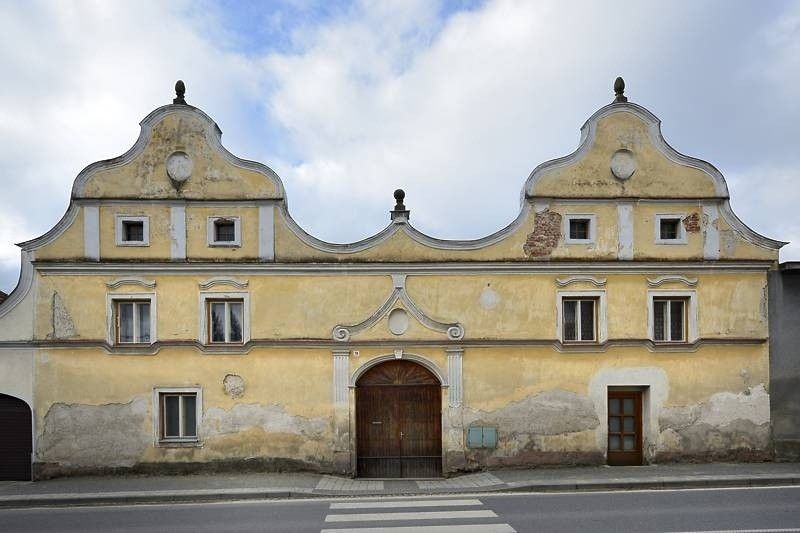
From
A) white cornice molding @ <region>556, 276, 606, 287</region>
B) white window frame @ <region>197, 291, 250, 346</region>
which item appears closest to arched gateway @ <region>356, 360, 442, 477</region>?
white window frame @ <region>197, 291, 250, 346</region>

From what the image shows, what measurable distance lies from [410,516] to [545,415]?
5.55 m

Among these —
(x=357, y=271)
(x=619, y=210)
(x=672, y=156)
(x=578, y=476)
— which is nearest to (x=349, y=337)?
(x=357, y=271)

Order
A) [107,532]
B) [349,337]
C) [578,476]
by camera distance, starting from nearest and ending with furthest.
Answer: [107,532], [578,476], [349,337]

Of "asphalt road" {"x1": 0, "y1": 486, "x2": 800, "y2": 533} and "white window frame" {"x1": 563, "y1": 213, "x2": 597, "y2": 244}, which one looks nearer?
"asphalt road" {"x1": 0, "y1": 486, "x2": 800, "y2": 533}

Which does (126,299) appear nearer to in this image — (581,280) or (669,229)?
(581,280)

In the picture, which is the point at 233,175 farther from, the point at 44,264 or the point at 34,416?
the point at 34,416

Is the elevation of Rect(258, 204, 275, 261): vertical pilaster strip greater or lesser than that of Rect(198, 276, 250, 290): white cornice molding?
greater

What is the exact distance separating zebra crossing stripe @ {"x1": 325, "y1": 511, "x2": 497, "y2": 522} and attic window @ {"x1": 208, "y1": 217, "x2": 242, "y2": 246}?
7.17 m

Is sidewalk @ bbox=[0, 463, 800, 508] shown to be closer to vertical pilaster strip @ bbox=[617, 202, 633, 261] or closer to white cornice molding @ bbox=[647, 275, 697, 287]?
white cornice molding @ bbox=[647, 275, 697, 287]

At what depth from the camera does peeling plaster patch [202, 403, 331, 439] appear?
14.9 metres

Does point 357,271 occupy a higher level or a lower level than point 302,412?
higher

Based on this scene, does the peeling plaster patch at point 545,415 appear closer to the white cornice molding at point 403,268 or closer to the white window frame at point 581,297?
the white window frame at point 581,297

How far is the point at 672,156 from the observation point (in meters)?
15.8

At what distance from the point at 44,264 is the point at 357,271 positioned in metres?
7.66
